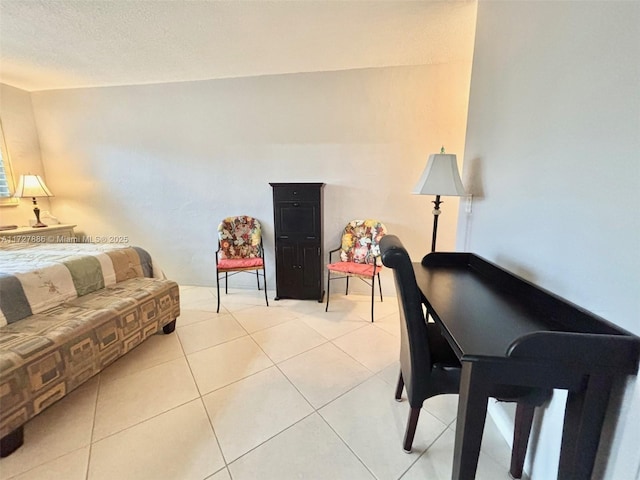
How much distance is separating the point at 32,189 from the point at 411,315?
4373 millimetres

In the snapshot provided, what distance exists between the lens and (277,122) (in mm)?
3029

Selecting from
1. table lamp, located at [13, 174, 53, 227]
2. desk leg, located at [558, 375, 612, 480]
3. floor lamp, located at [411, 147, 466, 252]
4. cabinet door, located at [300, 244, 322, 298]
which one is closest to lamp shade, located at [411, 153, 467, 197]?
floor lamp, located at [411, 147, 466, 252]

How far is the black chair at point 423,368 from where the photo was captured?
0.97 metres

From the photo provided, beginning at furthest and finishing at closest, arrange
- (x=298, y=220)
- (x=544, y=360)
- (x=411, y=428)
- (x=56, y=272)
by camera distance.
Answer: (x=298, y=220) < (x=56, y=272) < (x=411, y=428) < (x=544, y=360)

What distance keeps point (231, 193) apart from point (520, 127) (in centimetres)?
287

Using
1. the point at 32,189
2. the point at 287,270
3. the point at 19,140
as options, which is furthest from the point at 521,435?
the point at 19,140

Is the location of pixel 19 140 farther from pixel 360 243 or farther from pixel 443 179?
pixel 443 179

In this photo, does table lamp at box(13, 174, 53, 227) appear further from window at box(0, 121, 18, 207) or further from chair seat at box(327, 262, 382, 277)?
chair seat at box(327, 262, 382, 277)

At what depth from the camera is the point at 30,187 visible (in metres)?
3.07

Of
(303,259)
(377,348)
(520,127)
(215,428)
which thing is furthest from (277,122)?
(215,428)

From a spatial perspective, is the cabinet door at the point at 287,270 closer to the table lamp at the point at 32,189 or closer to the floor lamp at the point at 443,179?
the floor lamp at the point at 443,179

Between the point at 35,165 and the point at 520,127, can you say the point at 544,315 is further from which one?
the point at 35,165

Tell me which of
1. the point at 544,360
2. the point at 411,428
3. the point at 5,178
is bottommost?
the point at 411,428

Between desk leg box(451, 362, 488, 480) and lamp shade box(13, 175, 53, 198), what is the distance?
4544mm
